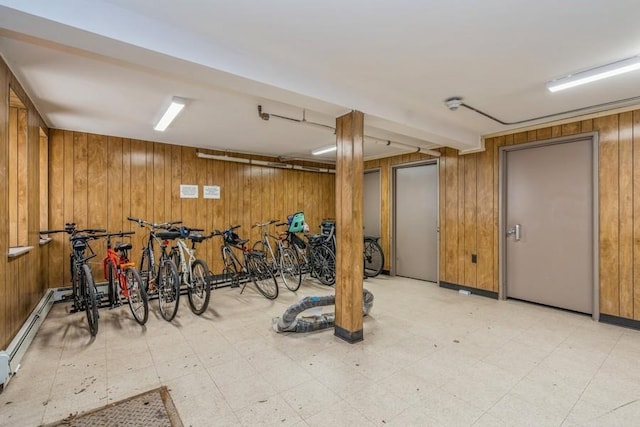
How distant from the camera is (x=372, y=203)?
20.3ft

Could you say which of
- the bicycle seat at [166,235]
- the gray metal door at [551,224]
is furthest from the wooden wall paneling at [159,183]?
the gray metal door at [551,224]

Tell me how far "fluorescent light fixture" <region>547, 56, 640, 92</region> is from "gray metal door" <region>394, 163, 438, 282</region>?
2.55 metres

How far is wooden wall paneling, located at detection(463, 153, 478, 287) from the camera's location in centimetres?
451

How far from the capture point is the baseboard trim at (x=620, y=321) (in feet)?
10.5

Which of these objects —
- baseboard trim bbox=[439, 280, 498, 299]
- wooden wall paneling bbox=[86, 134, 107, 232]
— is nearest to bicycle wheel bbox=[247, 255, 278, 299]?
wooden wall paneling bbox=[86, 134, 107, 232]

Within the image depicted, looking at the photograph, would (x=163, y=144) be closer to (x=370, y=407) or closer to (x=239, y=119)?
(x=239, y=119)

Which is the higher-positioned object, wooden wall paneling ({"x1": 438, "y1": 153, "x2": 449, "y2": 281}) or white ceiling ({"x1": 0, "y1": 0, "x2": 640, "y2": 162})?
white ceiling ({"x1": 0, "y1": 0, "x2": 640, "y2": 162})

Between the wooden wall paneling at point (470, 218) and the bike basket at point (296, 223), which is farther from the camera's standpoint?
the bike basket at point (296, 223)

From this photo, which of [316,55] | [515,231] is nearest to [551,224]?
[515,231]

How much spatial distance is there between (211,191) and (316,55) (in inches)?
142

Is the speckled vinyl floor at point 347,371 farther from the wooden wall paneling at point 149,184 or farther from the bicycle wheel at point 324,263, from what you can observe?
the wooden wall paneling at point 149,184

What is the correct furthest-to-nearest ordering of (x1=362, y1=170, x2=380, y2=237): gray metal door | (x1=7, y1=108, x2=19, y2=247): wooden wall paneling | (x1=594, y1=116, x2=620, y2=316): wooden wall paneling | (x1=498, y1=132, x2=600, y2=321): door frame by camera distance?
(x1=362, y1=170, x2=380, y2=237): gray metal door → (x1=498, y1=132, x2=600, y2=321): door frame → (x1=594, y1=116, x2=620, y2=316): wooden wall paneling → (x1=7, y1=108, x2=19, y2=247): wooden wall paneling

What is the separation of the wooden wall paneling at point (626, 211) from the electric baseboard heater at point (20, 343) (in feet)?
18.1

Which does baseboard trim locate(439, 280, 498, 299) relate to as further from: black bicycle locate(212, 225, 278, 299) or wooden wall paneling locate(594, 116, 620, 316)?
black bicycle locate(212, 225, 278, 299)
